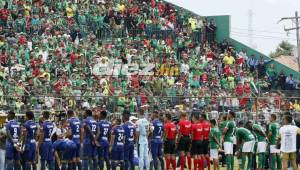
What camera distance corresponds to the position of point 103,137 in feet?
95.7

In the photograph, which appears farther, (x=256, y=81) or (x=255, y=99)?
(x=256, y=81)

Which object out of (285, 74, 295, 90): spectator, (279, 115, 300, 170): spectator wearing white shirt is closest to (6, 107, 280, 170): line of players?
(279, 115, 300, 170): spectator wearing white shirt

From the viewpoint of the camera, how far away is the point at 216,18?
61.0 m

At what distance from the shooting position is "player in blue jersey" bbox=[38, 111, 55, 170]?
2823cm

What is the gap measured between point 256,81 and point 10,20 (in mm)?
15060

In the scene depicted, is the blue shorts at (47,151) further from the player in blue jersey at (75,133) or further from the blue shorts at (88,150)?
the blue shorts at (88,150)

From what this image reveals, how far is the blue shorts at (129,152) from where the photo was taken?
29719 millimetres

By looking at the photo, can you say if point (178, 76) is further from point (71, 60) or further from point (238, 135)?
point (238, 135)

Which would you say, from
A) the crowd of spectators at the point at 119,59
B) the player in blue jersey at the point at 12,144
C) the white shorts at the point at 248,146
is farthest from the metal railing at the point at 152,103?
the white shorts at the point at 248,146

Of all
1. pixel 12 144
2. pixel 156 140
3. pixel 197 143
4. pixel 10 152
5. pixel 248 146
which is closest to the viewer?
pixel 12 144

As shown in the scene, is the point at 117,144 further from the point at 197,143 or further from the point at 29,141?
the point at 197,143

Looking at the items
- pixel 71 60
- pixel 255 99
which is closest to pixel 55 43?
pixel 71 60

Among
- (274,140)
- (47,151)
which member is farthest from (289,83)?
(47,151)

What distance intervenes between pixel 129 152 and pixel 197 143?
2.73 metres
